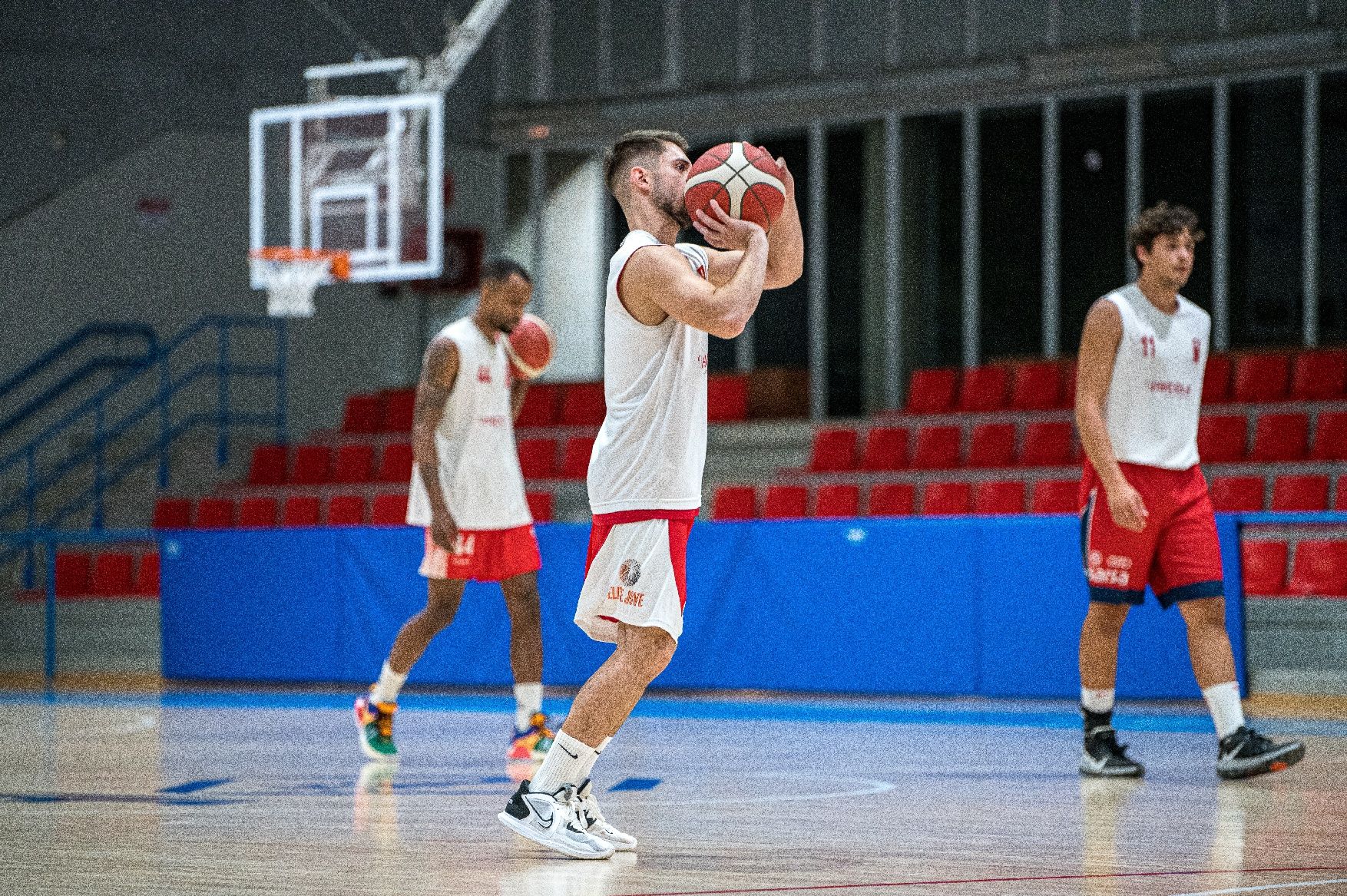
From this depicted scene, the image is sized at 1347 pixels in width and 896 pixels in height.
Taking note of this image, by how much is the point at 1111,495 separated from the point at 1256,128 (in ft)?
36.3

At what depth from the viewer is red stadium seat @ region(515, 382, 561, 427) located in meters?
16.2

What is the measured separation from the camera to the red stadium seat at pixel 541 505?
44.0 feet

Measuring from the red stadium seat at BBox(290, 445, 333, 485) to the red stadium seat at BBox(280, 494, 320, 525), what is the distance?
1.07 m

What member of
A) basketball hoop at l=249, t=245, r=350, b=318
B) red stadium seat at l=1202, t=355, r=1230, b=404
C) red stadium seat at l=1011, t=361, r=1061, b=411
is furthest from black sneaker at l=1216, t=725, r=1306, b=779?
basketball hoop at l=249, t=245, r=350, b=318

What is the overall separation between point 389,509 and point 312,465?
7.12ft

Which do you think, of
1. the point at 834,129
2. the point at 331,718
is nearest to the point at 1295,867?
the point at 331,718

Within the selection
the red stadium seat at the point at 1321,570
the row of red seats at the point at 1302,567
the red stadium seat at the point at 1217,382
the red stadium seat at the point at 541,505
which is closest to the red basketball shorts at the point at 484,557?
the row of red seats at the point at 1302,567

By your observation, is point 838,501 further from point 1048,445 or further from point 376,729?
point 376,729

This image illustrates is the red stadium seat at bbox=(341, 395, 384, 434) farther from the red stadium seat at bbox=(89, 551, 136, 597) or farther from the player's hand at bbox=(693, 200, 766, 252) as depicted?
the player's hand at bbox=(693, 200, 766, 252)

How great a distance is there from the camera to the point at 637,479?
4312 millimetres

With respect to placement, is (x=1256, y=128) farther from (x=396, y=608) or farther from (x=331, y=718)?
(x=331, y=718)

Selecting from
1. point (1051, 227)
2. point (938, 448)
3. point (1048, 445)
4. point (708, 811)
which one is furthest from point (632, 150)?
point (1051, 227)

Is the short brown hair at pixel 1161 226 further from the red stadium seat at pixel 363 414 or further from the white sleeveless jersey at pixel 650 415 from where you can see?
the red stadium seat at pixel 363 414

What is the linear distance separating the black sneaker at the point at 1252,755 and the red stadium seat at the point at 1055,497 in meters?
6.01
